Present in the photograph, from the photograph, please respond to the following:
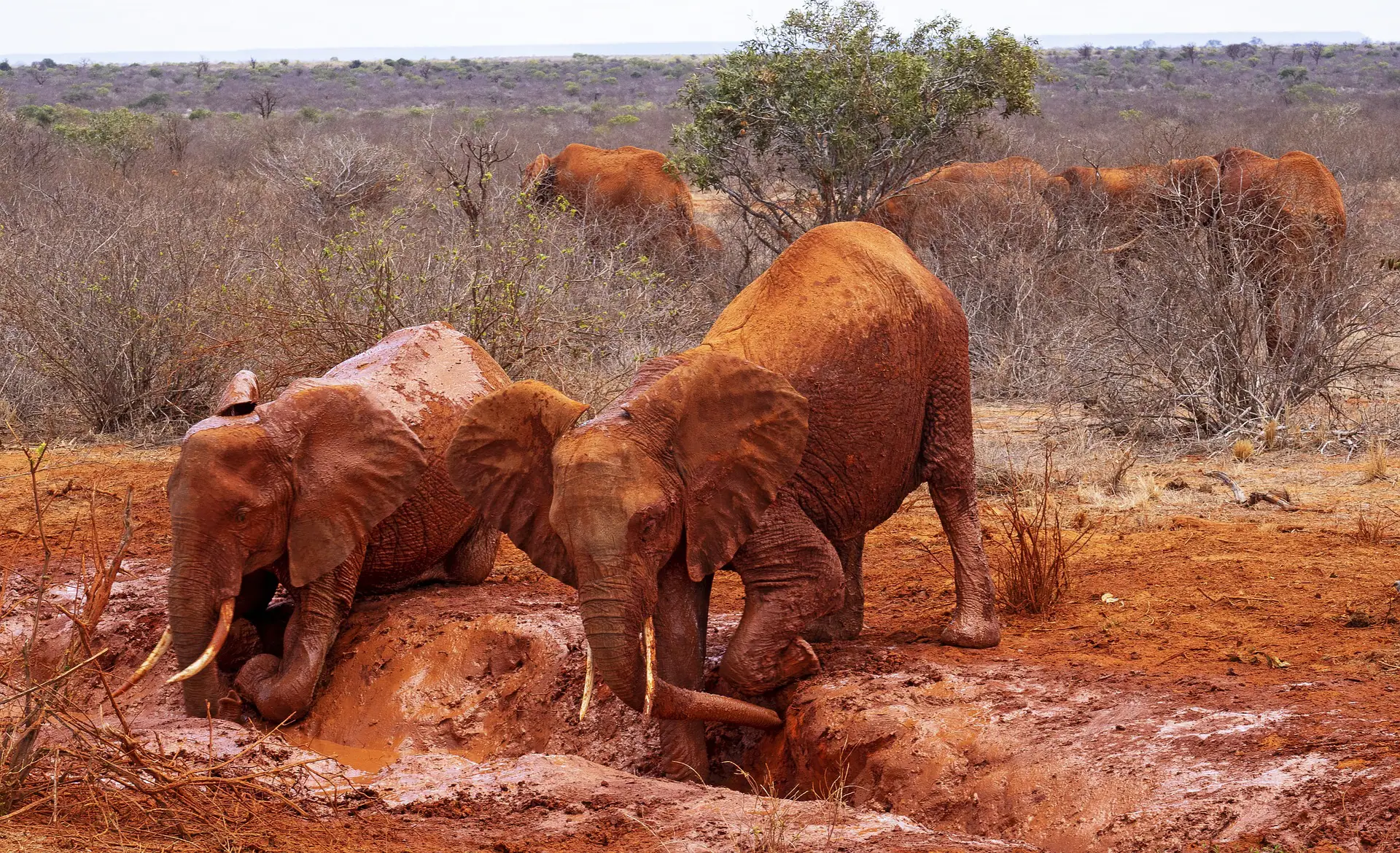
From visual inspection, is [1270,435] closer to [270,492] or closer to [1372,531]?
[1372,531]

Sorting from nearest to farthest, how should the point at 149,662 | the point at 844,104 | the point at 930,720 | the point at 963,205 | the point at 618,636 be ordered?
the point at 618,636 → the point at 930,720 → the point at 149,662 → the point at 844,104 → the point at 963,205

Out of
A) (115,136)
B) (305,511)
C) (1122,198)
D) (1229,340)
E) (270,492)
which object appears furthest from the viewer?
(115,136)

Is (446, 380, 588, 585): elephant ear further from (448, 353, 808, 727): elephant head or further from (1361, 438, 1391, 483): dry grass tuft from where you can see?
(1361, 438, 1391, 483): dry grass tuft

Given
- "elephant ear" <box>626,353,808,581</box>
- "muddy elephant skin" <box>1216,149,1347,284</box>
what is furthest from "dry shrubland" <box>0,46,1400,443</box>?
"elephant ear" <box>626,353,808,581</box>

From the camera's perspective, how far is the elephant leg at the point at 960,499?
239 inches

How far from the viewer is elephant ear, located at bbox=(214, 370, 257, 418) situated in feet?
19.9

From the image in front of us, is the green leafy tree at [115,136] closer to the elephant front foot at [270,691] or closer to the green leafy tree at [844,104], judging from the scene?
the green leafy tree at [844,104]

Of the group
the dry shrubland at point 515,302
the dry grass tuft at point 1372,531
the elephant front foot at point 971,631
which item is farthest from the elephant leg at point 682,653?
the dry shrubland at point 515,302

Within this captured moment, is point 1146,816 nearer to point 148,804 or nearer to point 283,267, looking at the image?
point 148,804

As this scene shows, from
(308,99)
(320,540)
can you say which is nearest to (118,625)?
(320,540)

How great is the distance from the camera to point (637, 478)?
183 inches

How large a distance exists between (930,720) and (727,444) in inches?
48.6

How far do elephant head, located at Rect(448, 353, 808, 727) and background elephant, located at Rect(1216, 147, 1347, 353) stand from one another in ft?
21.1

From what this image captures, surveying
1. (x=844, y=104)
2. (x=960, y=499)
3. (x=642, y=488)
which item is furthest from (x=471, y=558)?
(x=844, y=104)
